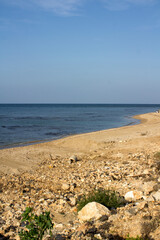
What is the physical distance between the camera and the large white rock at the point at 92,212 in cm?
475

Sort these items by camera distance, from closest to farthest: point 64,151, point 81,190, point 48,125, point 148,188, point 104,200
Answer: point 104,200 < point 148,188 < point 81,190 < point 64,151 < point 48,125

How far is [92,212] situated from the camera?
4.85m

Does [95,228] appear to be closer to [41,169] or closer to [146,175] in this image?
[146,175]

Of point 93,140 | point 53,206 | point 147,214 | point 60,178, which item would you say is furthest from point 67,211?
point 93,140

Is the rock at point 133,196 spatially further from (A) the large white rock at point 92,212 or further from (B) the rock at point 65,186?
(B) the rock at point 65,186

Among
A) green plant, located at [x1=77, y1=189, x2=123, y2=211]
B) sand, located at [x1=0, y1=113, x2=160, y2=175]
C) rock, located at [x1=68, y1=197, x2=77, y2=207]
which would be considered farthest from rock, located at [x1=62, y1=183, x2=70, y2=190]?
sand, located at [x1=0, y1=113, x2=160, y2=175]

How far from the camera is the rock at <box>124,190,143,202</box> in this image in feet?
18.6

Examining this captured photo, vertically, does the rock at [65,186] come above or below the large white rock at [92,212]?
below

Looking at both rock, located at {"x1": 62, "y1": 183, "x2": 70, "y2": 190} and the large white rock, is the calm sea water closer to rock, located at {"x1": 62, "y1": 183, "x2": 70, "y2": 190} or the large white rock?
rock, located at {"x1": 62, "y1": 183, "x2": 70, "y2": 190}

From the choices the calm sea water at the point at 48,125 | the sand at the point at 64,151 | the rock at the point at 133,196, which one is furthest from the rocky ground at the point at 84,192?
the calm sea water at the point at 48,125

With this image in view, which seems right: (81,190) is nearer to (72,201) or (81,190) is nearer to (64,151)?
(72,201)

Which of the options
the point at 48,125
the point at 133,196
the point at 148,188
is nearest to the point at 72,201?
the point at 133,196

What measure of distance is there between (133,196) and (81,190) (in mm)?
1594

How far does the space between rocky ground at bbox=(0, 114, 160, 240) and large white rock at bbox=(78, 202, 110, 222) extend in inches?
1.0
